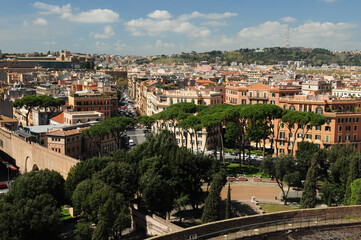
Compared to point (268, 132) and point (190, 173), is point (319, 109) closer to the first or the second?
point (268, 132)

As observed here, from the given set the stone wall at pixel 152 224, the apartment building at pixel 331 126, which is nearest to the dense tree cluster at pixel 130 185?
the stone wall at pixel 152 224

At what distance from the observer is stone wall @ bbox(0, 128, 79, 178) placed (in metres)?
39.5

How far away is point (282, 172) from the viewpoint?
36219 millimetres

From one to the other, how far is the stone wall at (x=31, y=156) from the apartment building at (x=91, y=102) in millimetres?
13249

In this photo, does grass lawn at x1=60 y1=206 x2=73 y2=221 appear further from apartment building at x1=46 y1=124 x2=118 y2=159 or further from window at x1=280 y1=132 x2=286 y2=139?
window at x1=280 y1=132 x2=286 y2=139

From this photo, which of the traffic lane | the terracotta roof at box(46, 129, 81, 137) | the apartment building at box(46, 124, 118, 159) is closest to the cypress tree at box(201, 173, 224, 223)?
the apartment building at box(46, 124, 118, 159)

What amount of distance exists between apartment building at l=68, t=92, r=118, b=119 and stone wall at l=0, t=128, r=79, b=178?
43.5 feet

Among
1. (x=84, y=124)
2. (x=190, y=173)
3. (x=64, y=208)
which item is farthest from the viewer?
(x=84, y=124)

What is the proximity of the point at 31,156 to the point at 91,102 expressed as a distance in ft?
72.0

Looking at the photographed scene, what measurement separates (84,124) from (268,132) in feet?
78.4

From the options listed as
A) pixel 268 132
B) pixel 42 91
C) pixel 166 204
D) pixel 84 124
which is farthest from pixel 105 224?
pixel 42 91

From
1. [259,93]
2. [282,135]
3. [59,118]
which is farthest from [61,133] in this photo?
[259,93]

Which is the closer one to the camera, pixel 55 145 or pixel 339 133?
pixel 55 145

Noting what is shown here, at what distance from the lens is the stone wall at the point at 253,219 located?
1823 centimetres
